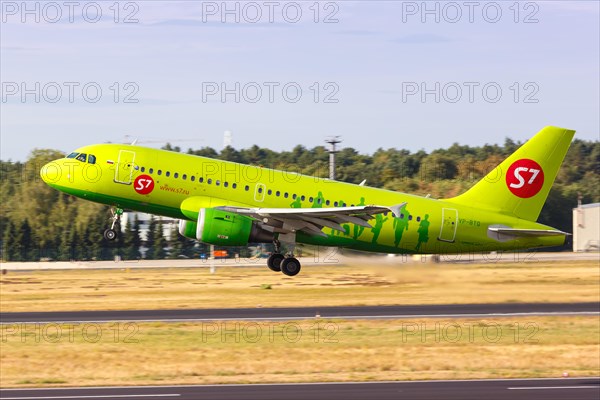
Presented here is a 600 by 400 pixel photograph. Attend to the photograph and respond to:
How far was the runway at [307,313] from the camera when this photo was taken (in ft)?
182

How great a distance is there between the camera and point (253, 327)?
166 feet

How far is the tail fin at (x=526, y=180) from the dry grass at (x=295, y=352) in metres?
6.76

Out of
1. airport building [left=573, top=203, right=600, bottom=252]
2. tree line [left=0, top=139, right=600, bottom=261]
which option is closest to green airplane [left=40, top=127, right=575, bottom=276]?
tree line [left=0, top=139, right=600, bottom=261]

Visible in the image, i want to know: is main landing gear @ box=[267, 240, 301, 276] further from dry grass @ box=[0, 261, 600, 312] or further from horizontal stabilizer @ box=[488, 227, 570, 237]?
horizontal stabilizer @ box=[488, 227, 570, 237]

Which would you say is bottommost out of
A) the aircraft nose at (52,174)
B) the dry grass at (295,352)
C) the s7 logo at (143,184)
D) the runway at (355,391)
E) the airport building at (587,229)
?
the runway at (355,391)

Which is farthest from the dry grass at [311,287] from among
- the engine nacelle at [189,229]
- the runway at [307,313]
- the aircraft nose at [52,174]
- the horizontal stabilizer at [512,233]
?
the aircraft nose at [52,174]

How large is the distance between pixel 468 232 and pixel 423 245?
2333mm

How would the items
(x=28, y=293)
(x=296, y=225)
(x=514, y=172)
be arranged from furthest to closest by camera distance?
1. (x=28, y=293)
2. (x=514, y=172)
3. (x=296, y=225)

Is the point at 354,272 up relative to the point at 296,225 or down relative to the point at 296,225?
down

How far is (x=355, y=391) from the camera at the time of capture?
37.0 meters

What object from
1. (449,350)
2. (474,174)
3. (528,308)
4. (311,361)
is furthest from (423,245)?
(474,174)

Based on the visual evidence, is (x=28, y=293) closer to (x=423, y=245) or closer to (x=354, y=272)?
(x=354, y=272)

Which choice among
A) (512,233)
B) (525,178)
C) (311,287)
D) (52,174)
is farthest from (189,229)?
(311,287)

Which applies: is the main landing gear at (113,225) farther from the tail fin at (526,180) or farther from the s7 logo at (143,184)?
the tail fin at (526,180)
